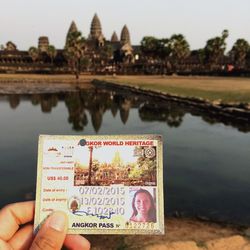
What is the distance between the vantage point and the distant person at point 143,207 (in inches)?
103

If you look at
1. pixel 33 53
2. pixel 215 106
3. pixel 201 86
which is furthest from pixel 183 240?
pixel 33 53

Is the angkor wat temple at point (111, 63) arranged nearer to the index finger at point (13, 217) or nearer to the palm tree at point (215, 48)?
the palm tree at point (215, 48)

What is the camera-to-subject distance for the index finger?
279 cm

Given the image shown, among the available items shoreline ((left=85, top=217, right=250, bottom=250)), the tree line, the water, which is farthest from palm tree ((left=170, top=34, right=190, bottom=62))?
shoreline ((left=85, top=217, right=250, bottom=250))

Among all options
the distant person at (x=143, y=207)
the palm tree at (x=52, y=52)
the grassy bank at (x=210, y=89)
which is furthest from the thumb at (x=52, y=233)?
the palm tree at (x=52, y=52)

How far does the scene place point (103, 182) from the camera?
2.68m

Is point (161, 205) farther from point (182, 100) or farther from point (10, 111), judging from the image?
point (182, 100)

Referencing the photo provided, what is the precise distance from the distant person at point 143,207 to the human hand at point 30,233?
1.53 ft

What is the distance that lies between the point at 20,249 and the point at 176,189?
10521mm

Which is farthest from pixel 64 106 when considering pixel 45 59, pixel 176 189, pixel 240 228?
pixel 45 59

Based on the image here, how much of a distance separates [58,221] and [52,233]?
3.9 inches

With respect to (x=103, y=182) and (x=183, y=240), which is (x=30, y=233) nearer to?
(x=103, y=182)

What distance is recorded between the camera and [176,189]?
509 inches

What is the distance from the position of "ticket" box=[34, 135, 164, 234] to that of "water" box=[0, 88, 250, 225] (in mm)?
8156
